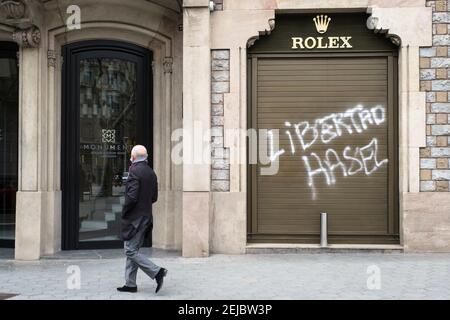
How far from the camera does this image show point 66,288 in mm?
7191

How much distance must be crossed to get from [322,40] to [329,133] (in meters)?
1.69

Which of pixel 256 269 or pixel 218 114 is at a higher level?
pixel 218 114

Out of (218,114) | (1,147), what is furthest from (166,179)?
(1,147)

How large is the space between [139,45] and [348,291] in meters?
6.16

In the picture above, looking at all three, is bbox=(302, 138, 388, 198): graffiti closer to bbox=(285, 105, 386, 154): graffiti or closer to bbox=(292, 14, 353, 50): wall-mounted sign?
bbox=(285, 105, 386, 154): graffiti

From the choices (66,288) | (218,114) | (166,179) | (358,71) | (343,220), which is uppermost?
(358,71)

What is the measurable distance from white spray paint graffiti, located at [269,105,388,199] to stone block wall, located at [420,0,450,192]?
0.76 meters

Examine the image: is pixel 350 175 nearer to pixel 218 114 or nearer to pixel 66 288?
pixel 218 114

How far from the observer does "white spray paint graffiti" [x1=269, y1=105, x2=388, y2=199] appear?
988cm

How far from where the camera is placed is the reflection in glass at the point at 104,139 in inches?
407

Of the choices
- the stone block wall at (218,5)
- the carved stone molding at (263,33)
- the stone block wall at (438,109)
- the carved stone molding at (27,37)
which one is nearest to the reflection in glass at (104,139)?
the carved stone molding at (27,37)

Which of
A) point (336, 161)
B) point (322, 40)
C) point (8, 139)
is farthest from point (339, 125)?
point (8, 139)

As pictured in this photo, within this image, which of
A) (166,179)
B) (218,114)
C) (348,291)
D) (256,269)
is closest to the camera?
(348,291)

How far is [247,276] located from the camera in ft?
25.7
